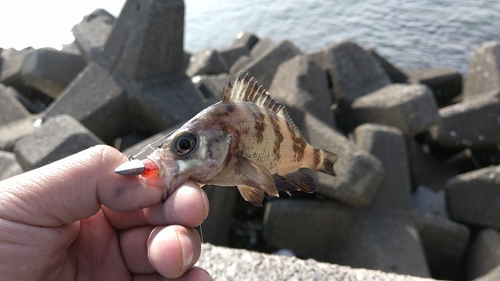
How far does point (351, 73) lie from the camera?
4.68 metres

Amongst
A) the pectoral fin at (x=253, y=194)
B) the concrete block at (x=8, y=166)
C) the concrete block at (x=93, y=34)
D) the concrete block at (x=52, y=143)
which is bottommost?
the concrete block at (x=8, y=166)

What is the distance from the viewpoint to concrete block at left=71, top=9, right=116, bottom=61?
4307 mm

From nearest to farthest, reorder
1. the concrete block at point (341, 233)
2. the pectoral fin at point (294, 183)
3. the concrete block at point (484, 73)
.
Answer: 1. the pectoral fin at point (294, 183)
2. the concrete block at point (341, 233)
3. the concrete block at point (484, 73)

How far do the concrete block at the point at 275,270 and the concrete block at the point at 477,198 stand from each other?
1902 millimetres

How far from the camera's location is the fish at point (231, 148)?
42.2 inches

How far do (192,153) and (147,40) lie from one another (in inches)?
108

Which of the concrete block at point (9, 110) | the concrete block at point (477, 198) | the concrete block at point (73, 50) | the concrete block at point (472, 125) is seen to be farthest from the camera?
the concrete block at point (73, 50)

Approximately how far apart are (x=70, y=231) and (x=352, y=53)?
4.13m

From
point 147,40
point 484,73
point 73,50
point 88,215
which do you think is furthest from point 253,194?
point 73,50

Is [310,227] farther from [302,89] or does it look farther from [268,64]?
[268,64]

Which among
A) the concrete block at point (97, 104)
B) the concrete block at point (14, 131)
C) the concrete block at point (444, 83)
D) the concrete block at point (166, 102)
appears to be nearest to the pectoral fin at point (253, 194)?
A: the concrete block at point (166, 102)

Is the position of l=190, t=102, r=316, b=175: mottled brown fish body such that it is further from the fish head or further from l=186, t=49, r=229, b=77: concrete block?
l=186, t=49, r=229, b=77: concrete block

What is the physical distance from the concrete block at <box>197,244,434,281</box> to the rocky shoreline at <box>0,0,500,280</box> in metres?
0.04

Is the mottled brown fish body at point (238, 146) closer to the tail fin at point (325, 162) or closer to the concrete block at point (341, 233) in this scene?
the tail fin at point (325, 162)
